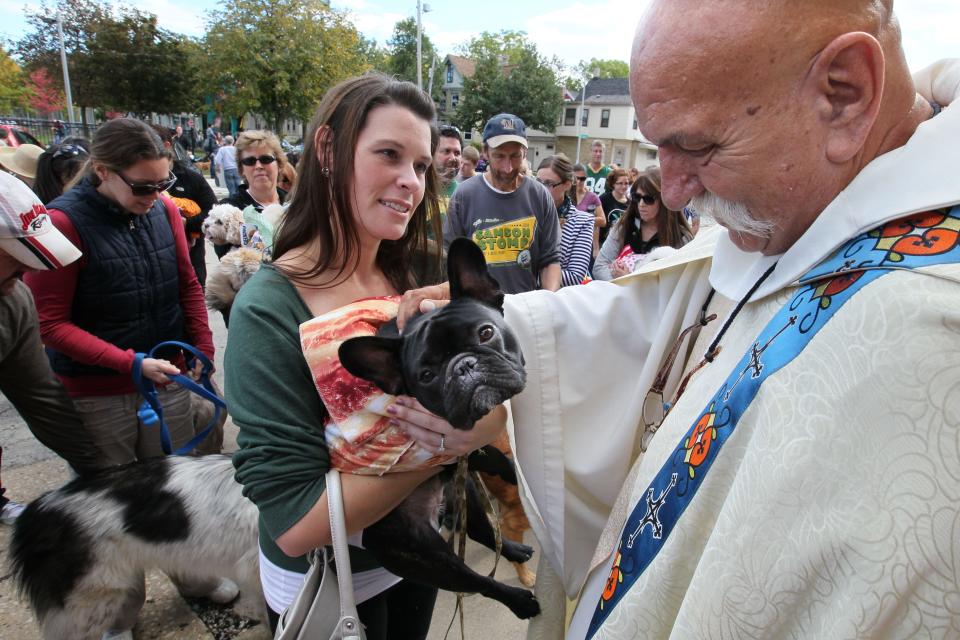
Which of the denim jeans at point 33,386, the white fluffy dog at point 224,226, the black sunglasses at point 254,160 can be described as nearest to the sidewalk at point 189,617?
the denim jeans at point 33,386

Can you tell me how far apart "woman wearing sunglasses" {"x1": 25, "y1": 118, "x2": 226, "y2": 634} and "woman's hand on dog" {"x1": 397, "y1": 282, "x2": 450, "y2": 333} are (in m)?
1.98

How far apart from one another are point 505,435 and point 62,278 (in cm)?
252

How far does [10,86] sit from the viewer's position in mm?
35938

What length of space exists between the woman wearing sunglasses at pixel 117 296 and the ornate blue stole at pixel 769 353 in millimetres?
2592

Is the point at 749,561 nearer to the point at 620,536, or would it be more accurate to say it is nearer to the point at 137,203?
the point at 620,536

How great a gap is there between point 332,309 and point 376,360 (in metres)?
0.34

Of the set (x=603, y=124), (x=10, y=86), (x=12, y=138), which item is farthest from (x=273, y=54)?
(x=603, y=124)

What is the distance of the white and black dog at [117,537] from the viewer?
2.23m

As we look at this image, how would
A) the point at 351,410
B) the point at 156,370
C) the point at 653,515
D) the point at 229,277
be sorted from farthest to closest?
the point at 229,277, the point at 156,370, the point at 351,410, the point at 653,515

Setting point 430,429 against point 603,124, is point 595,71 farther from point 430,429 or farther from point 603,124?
point 430,429

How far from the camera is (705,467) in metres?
0.91

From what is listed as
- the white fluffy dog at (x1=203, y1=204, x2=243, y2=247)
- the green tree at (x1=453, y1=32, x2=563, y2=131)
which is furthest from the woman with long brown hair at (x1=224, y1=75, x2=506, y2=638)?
the green tree at (x1=453, y1=32, x2=563, y2=131)

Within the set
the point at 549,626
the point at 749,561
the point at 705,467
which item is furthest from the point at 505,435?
the point at 749,561

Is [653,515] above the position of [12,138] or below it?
below
